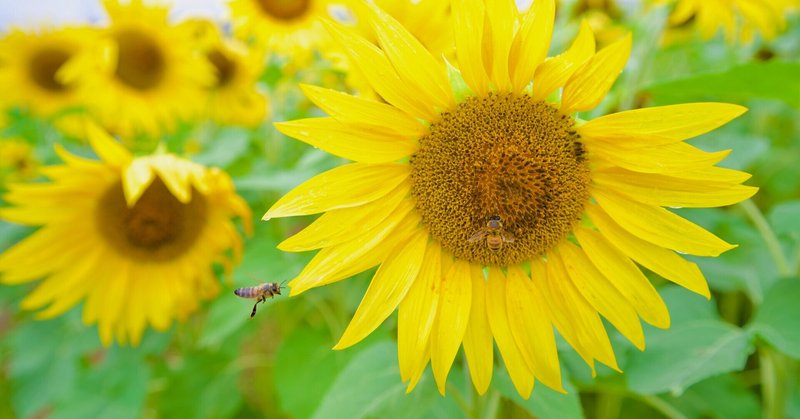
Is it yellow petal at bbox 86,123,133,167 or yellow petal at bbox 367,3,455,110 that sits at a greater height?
yellow petal at bbox 367,3,455,110

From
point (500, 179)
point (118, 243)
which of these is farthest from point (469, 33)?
point (118, 243)

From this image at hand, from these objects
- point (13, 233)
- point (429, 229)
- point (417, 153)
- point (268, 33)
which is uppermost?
point (417, 153)

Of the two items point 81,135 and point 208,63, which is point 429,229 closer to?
point 208,63

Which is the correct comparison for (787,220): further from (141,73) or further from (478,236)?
(141,73)

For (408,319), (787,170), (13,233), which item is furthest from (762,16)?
(13,233)

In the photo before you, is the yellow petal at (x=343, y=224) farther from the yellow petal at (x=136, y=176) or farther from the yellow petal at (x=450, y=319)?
the yellow petal at (x=136, y=176)

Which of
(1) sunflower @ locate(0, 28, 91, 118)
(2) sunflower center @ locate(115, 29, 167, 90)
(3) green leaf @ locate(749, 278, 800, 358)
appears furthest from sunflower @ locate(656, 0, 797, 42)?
(1) sunflower @ locate(0, 28, 91, 118)

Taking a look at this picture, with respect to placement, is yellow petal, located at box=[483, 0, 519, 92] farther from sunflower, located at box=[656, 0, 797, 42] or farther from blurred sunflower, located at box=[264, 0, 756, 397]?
sunflower, located at box=[656, 0, 797, 42]
